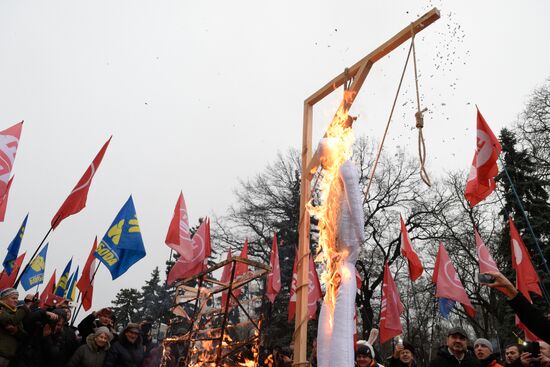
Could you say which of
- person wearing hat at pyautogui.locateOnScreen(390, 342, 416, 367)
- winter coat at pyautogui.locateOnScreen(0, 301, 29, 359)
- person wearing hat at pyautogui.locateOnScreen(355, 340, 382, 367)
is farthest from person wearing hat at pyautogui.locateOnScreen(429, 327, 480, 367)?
winter coat at pyautogui.locateOnScreen(0, 301, 29, 359)

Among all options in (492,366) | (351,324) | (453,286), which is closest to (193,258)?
(453,286)

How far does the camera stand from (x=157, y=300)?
3534 centimetres

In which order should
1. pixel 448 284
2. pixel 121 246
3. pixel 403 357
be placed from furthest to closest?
pixel 448 284, pixel 121 246, pixel 403 357

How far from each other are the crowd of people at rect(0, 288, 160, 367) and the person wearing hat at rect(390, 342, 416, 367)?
11.5ft

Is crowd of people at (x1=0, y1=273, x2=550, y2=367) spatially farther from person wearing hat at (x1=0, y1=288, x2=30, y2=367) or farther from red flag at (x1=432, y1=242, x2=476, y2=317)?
red flag at (x1=432, y1=242, x2=476, y2=317)

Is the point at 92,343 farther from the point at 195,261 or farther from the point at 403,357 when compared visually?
the point at 195,261

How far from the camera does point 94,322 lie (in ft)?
20.6

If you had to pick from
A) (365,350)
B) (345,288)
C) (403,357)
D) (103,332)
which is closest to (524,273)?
(403,357)

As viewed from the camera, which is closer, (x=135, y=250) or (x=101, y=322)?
(x=101, y=322)

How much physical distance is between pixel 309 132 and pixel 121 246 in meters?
6.19

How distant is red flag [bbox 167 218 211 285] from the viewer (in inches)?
450

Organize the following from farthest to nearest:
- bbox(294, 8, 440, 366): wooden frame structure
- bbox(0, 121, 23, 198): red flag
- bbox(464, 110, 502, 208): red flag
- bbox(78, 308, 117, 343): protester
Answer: bbox(464, 110, 502, 208): red flag
bbox(0, 121, 23, 198): red flag
bbox(78, 308, 117, 343): protester
bbox(294, 8, 440, 366): wooden frame structure

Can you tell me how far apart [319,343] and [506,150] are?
19959mm

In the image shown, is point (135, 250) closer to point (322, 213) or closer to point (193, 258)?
point (193, 258)
